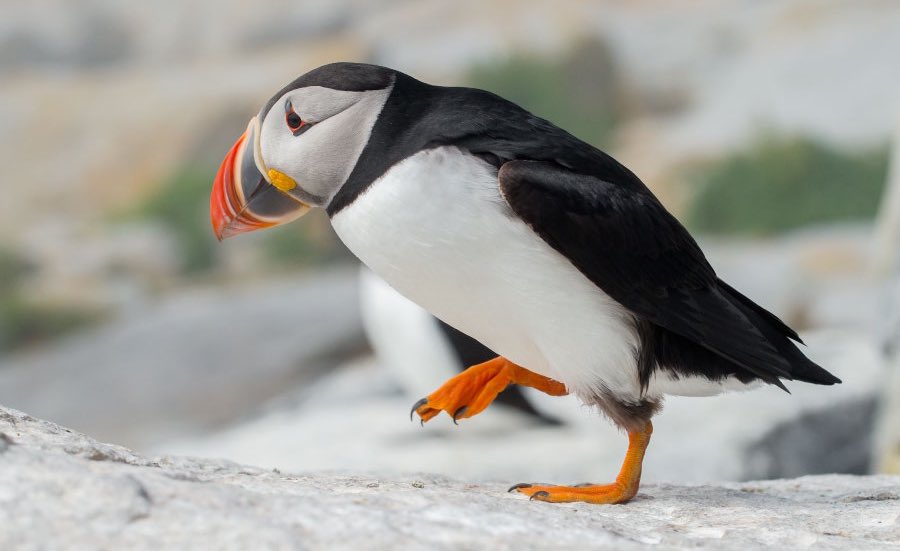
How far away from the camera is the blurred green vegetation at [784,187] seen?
12539 millimetres

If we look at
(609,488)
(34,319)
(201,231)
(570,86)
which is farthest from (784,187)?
(609,488)

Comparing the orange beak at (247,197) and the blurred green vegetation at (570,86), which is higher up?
the blurred green vegetation at (570,86)

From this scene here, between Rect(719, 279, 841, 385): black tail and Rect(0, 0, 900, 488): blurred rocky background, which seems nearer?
Rect(719, 279, 841, 385): black tail

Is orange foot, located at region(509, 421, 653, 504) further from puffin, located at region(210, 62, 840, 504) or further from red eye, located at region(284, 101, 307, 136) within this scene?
red eye, located at region(284, 101, 307, 136)

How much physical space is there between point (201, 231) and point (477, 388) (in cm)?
1080

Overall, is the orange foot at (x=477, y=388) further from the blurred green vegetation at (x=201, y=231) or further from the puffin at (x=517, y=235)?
the blurred green vegetation at (x=201, y=231)

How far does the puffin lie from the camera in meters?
2.19

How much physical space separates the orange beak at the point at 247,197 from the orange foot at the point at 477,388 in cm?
54

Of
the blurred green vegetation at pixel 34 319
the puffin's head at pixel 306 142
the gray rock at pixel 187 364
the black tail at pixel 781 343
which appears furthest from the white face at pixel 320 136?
the blurred green vegetation at pixel 34 319

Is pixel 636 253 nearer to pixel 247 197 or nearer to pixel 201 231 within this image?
pixel 247 197

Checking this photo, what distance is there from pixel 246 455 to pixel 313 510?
3.68 metres

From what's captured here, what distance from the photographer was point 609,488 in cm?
237

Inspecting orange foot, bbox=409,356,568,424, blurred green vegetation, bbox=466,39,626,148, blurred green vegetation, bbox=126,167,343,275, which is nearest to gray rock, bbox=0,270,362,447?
blurred green vegetation, bbox=126,167,343,275

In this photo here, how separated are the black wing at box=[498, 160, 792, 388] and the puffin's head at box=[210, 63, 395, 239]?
0.35 m
